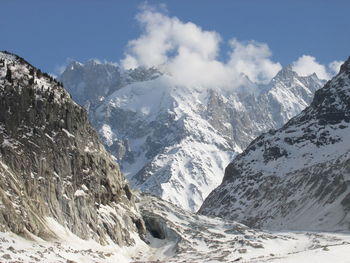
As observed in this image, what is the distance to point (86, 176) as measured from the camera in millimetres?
140250

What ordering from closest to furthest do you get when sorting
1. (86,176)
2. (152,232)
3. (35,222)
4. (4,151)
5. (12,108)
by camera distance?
(35,222), (4,151), (12,108), (86,176), (152,232)

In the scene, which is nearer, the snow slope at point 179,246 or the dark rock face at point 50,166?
the snow slope at point 179,246

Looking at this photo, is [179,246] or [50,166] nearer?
[50,166]

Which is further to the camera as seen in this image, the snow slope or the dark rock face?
the dark rock face

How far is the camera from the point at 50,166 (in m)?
130

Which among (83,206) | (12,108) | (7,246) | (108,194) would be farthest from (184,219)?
(7,246)

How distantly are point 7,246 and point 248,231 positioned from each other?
95.0 m

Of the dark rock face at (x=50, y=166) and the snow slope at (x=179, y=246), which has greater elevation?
the dark rock face at (x=50, y=166)

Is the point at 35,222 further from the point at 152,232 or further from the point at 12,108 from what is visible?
the point at 152,232

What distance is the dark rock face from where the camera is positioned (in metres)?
117

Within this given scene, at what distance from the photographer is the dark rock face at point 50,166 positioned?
117 meters

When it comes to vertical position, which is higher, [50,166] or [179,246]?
[50,166]

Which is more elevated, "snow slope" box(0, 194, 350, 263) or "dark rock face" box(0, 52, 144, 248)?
"dark rock face" box(0, 52, 144, 248)

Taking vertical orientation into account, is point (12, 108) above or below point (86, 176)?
above
